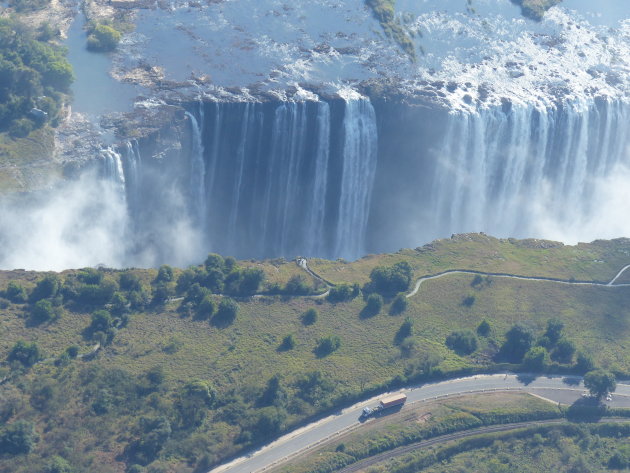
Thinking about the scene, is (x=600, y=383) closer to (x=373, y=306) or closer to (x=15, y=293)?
(x=373, y=306)

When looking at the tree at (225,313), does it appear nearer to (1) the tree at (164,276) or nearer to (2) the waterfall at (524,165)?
(1) the tree at (164,276)

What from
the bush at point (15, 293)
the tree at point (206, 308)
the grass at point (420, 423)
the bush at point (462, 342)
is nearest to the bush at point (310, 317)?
the tree at point (206, 308)

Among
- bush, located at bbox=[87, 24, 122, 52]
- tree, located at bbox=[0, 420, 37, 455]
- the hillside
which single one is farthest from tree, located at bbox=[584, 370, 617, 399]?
bush, located at bbox=[87, 24, 122, 52]

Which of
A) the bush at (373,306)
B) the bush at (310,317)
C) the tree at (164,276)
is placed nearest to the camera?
the bush at (310,317)

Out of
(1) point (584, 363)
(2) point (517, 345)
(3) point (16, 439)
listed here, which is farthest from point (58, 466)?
(1) point (584, 363)

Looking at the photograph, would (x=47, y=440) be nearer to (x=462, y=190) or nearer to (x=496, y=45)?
(x=462, y=190)

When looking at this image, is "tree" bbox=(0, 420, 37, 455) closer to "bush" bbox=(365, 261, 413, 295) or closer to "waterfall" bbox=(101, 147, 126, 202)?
"waterfall" bbox=(101, 147, 126, 202)
